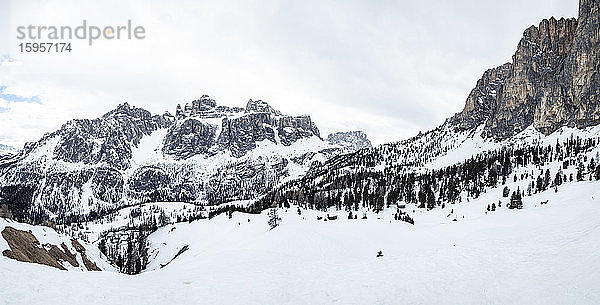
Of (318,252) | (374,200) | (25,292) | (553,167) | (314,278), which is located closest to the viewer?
(25,292)

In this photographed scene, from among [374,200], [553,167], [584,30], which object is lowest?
[374,200]

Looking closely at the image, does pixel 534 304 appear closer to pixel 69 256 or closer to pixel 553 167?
pixel 69 256

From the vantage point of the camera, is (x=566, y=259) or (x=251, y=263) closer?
(x=566, y=259)

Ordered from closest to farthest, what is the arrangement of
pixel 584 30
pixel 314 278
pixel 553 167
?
1. pixel 314 278
2. pixel 553 167
3. pixel 584 30

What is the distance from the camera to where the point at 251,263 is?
2900cm

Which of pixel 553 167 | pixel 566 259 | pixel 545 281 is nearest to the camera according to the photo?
pixel 545 281

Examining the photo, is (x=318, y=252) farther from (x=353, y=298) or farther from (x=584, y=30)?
(x=584, y=30)

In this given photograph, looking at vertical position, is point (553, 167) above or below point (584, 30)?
below

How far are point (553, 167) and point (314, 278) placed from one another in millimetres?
134442

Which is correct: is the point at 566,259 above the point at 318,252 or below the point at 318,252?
above

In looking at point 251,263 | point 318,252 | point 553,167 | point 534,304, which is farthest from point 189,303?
point 553,167

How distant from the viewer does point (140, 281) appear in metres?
19.4

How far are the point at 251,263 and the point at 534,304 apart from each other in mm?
20788

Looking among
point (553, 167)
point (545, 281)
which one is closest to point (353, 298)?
point (545, 281)
